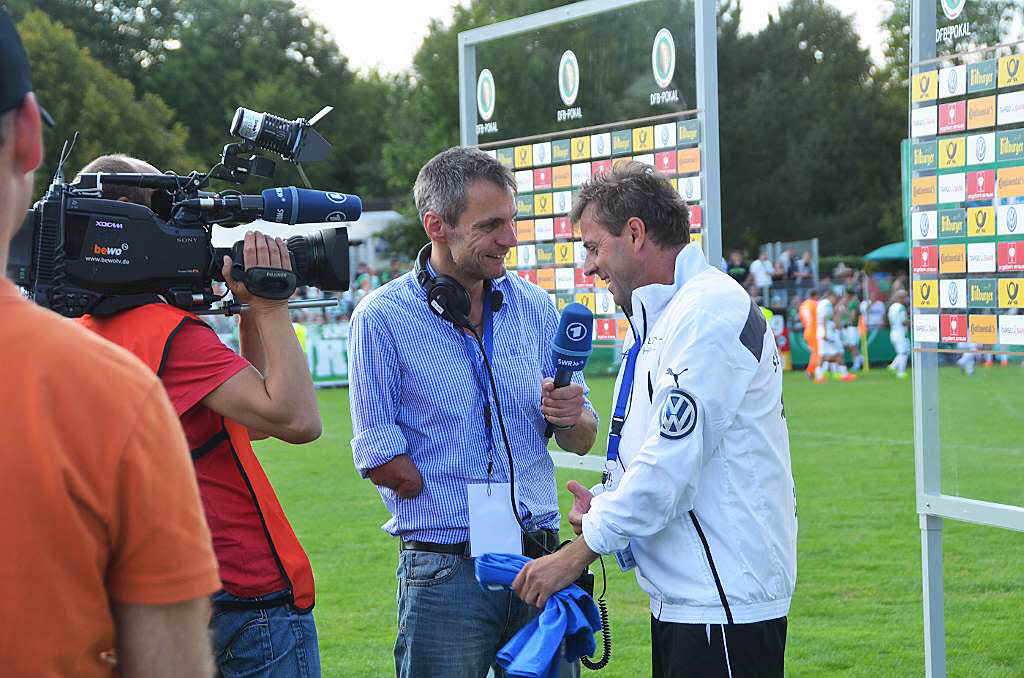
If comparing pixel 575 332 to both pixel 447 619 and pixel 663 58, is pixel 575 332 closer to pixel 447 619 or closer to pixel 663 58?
pixel 447 619

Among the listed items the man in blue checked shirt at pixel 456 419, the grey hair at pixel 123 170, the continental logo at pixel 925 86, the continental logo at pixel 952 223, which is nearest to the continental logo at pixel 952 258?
the continental logo at pixel 952 223

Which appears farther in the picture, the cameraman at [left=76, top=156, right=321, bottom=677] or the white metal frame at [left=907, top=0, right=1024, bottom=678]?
the white metal frame at [left=907, top=0, right=1024, bottom=678]

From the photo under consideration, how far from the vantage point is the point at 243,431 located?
3.06m

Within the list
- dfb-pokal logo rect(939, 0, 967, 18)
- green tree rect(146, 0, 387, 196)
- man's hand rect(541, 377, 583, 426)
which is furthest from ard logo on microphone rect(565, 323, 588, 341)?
green tree rect(146, 0, 387, 196)

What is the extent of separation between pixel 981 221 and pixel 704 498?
2418 mm

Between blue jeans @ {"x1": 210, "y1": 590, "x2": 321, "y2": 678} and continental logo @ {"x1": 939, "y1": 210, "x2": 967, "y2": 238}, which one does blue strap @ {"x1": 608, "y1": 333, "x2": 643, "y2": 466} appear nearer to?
blue jeans @ {"x1": 210, "y1": 590, "x2": 321, "y2": 678}

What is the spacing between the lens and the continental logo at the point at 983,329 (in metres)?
4.93

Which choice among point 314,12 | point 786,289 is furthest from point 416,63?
point 786,289


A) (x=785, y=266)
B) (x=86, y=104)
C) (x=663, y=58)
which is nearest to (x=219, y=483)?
(x=663, y=58)

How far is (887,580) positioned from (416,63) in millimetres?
45092

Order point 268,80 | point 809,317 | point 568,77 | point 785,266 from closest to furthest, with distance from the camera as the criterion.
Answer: point 568,77
point 809,317
point 785,266
point 268,80

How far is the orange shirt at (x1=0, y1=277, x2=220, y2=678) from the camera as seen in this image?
142 centimetres

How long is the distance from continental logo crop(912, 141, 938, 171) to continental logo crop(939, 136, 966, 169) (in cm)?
3

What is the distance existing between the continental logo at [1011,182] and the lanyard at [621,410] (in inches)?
84.1
